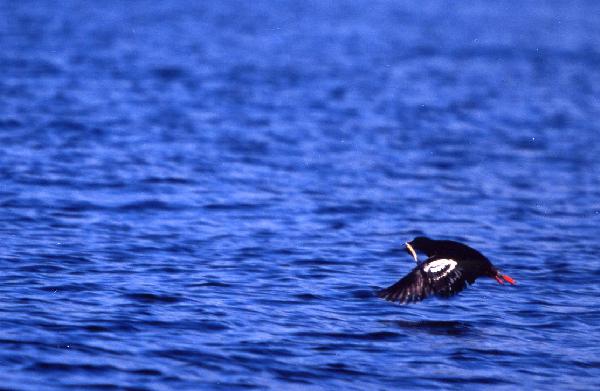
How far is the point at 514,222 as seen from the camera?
1488cm

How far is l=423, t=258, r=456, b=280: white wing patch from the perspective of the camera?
10.3m

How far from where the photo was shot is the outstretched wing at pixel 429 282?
10.1 m

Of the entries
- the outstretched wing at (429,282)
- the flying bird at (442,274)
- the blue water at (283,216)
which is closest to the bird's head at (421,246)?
the flying bird at (442,274)

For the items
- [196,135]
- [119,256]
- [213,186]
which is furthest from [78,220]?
[196,135]

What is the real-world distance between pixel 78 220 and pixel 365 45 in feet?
88.2

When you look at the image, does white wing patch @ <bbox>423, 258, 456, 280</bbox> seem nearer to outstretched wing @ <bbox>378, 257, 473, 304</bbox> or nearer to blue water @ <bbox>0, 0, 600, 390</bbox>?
outstretched wing @ <bbox>378, 257, 473, 304</bbox>

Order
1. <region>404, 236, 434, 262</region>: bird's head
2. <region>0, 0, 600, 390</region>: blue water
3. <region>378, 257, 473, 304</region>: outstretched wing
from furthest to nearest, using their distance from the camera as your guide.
Result: <region>404, 236, 434, 262</region>: bird's head < <region>378, 257, 473, 304</region>: outstretched wing < <region>0, 0, 600, 390</region>: blue water

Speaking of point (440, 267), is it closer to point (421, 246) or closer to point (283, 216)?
point (421, 246)

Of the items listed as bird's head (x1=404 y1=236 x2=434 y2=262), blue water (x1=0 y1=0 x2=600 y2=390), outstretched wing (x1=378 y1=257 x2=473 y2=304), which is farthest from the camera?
bird's head (x1=404 y1=236 x2=434 y2=262)

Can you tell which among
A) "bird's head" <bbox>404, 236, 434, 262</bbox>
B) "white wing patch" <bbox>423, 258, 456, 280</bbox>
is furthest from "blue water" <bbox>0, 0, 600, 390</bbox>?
"bird's head" <bbox>404, 236, 434, 262</bbox>

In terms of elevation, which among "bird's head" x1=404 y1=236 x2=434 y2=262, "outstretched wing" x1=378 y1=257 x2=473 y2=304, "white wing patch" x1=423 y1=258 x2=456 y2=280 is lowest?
"outstretched wing" x1=378 y1=257 x2=473 y2=304

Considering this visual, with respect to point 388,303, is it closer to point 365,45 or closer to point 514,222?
point 514,222

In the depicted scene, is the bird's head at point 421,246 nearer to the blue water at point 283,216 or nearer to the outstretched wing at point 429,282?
the outstretched wing at point 429,282

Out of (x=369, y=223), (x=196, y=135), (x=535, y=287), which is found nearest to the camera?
(x=535, y=287)
